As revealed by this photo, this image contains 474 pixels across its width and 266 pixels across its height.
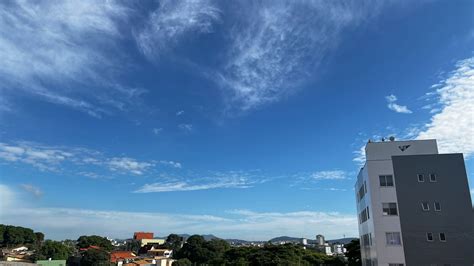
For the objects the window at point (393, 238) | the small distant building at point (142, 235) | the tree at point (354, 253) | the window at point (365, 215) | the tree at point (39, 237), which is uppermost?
the small distant building at point (142, 235)

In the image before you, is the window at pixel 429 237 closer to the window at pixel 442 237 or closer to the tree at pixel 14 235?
the window at pixel 442 237

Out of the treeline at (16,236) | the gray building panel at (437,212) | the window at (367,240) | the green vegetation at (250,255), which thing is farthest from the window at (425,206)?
the treeline at (16,236)

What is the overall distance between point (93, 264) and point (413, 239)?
62.2 meters

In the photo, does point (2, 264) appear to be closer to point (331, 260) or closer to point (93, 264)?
point (331, 260)

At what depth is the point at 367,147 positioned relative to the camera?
945 inches

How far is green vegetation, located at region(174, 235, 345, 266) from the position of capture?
52.3 m

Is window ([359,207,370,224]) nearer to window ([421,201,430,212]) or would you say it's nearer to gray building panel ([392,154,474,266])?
gray building panel ([392,154,474,266])

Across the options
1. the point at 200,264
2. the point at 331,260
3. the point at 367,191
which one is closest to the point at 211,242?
the point at 200,264

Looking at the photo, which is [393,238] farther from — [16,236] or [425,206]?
[16,236]

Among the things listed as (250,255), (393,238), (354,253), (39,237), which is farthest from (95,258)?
(393,238)

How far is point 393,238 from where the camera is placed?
856 inches

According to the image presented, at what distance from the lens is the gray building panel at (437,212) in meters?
20.5

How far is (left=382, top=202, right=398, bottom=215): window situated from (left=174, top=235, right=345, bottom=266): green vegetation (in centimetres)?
3081

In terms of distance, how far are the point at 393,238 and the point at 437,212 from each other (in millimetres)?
2997
